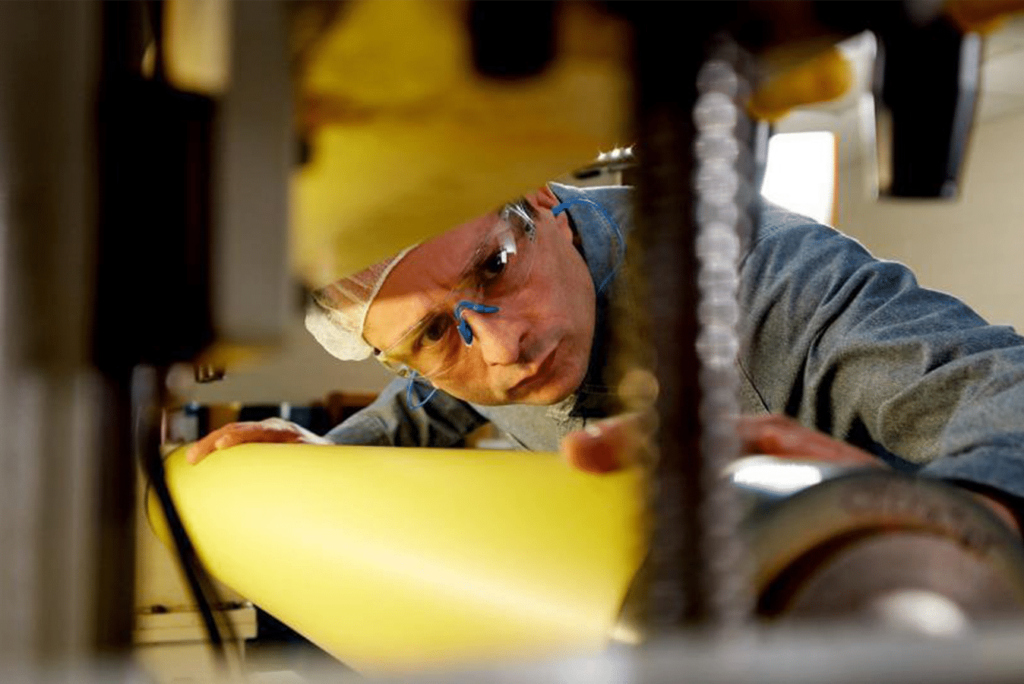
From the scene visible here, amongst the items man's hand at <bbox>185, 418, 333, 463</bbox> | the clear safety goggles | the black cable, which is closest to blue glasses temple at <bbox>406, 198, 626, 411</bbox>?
the clear safety goggles

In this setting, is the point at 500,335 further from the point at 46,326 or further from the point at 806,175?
the point at 46,326

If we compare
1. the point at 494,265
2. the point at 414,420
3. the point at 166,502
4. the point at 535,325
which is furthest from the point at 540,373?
the point at 166,502

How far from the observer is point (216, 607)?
0.49 m

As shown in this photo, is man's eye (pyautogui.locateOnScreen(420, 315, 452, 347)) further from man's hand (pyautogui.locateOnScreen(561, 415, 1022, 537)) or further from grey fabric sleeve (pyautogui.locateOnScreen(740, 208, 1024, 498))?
man's hand (pyautogui.locateOnScreen(561, 415, 1022, 537))

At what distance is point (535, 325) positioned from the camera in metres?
1.34

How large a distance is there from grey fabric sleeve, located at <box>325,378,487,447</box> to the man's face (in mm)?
529

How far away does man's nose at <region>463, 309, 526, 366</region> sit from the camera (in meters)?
1.31

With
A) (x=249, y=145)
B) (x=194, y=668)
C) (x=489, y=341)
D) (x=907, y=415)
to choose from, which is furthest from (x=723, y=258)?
(x=194, y=668)

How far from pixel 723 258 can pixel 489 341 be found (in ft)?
3.54

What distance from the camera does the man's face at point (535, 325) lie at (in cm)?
131

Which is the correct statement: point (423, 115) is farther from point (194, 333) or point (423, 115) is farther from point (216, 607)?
point (216, 607)

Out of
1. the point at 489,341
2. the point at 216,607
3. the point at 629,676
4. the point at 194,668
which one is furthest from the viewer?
the point at 194,668

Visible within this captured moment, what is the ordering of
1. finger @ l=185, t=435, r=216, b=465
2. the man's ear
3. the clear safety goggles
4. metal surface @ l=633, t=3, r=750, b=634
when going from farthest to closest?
the man's ear → the clear safety goggles → finger @ l=185, t=435, r=216, b=465 → metal surface @ l=633, t=3, r=750, b=634

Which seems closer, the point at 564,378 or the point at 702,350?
the point at 702,350
